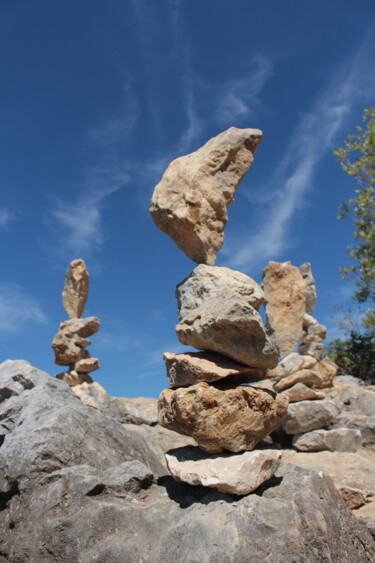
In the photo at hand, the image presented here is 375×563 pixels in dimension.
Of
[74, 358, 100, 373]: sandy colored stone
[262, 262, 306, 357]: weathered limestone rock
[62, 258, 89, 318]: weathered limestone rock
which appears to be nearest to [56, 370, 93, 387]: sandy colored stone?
[74, 358, 100, 373]: sandy colored stone

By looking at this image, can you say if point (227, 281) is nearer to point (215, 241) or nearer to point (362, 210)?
point (215, 241)

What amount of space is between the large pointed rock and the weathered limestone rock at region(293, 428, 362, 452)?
4054 mm

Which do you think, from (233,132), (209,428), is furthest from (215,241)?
(209,428)

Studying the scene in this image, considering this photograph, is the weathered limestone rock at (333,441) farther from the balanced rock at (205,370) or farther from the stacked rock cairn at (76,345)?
the stacked rock cairn at (76,345)

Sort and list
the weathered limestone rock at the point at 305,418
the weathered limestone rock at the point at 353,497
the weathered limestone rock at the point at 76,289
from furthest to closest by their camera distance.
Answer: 1. the weathered limestone rock at the point at 76,289
2. the weathered limestone rock at the point at 305,418
3. the weathered limestone rock at the point at 353,497

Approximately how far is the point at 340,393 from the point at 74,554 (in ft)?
26.3

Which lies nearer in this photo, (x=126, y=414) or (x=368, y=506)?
(x=368, y=506)

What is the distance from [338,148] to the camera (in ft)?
53.5

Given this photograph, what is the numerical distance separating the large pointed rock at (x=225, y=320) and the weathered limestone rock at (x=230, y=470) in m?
1.08

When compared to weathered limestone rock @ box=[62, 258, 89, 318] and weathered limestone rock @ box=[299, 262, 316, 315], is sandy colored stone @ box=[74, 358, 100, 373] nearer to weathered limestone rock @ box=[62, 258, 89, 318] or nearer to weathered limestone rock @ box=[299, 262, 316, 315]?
weathered limestone rock @ box=[62, 258, 89, 318]

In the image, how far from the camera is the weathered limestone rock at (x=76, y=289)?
15.0 meters

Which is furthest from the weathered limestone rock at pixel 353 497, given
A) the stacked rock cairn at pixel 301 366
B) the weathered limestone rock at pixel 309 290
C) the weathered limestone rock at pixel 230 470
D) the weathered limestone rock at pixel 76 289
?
the weathered limestone rock at pixel 76 289

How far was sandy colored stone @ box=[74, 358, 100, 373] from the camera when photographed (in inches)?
550

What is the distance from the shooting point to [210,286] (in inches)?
230
